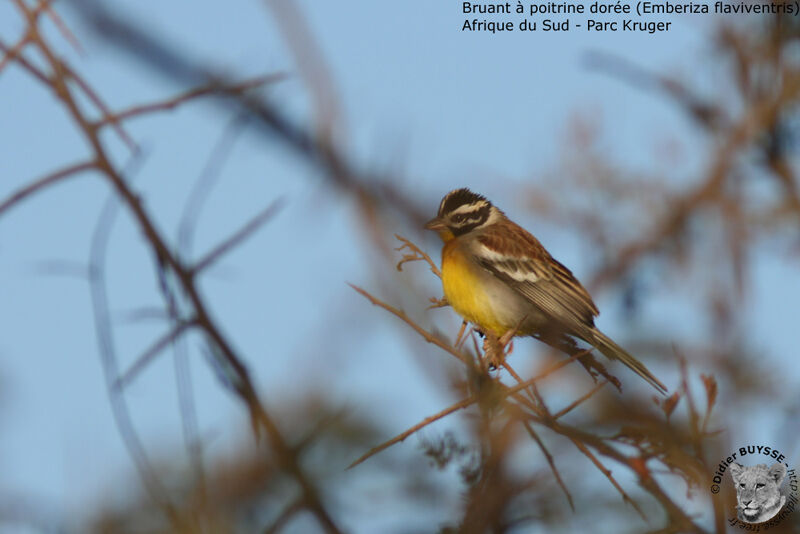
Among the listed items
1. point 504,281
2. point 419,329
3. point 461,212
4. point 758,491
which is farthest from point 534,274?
point 419,329

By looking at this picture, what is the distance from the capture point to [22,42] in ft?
5.22

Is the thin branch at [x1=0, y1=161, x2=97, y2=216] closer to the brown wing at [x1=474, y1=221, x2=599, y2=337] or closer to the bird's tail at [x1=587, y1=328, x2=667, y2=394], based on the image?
the bird's tail at [x1=587, y1=328, x2=667, y2=394]

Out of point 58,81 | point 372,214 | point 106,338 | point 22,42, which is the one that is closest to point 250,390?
point 106,338

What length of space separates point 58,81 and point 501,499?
0.92 m

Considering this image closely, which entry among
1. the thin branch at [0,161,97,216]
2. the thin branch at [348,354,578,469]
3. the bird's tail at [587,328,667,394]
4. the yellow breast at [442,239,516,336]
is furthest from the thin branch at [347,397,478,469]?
the yellow breast at [442,239,516,336]

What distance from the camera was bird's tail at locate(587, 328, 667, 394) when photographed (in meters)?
4.12

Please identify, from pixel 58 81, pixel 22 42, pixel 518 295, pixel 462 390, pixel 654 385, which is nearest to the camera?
pixel 58 81

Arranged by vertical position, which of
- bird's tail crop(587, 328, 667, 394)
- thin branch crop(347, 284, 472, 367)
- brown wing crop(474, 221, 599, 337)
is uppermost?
brown wing crop(474, 221, 599, 337)

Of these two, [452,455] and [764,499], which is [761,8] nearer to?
[764,499]

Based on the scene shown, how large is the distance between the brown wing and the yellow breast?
1.25 ft

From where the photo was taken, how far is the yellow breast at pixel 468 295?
494 centimetres

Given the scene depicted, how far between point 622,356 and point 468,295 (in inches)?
40.4

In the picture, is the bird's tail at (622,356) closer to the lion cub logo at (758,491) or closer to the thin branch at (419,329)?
the lion cub logo at (758,491)

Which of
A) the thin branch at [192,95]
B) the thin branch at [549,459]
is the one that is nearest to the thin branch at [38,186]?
the thin branch at [192,95]
